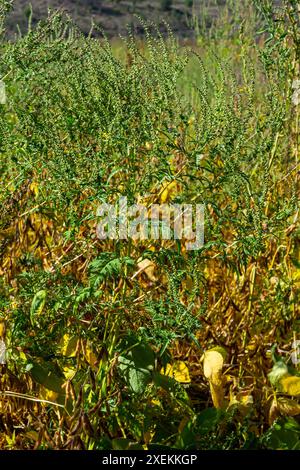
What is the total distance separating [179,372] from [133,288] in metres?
0.35

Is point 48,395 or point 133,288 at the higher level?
point 133,288

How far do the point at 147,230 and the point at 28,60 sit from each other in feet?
2.45

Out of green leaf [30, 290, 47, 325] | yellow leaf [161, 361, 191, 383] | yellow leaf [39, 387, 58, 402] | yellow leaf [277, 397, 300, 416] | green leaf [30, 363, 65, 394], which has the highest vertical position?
green leaf [30, 290, 47, 325]

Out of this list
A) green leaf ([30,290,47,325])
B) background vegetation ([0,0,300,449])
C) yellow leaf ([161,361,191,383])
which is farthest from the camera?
yellow leaf ([161,361,191,383])

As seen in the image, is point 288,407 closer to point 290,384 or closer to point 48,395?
point 290,384

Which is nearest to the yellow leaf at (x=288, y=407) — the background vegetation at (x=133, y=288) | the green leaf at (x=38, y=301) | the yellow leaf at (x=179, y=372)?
the background vegetation at (x=133, y=288)

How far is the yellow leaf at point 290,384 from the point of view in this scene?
2.06m

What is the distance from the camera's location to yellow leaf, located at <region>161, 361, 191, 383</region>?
225 centimetres

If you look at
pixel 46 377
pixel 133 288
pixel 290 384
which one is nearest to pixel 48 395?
pixel 46 377

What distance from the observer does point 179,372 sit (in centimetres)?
227

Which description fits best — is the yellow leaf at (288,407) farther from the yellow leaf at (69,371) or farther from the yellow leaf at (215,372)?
the yellow leaf at (69,371)

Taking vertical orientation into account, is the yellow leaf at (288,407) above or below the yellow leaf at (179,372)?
below

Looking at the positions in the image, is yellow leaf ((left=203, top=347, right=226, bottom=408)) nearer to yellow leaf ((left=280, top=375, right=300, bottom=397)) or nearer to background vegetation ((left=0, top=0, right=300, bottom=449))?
background vegetation ((left=0, top=0, right=300, bottom=449))

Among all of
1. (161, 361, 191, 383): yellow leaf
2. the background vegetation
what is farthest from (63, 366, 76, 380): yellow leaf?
(161, 361, 191, 383): yellow leaf
